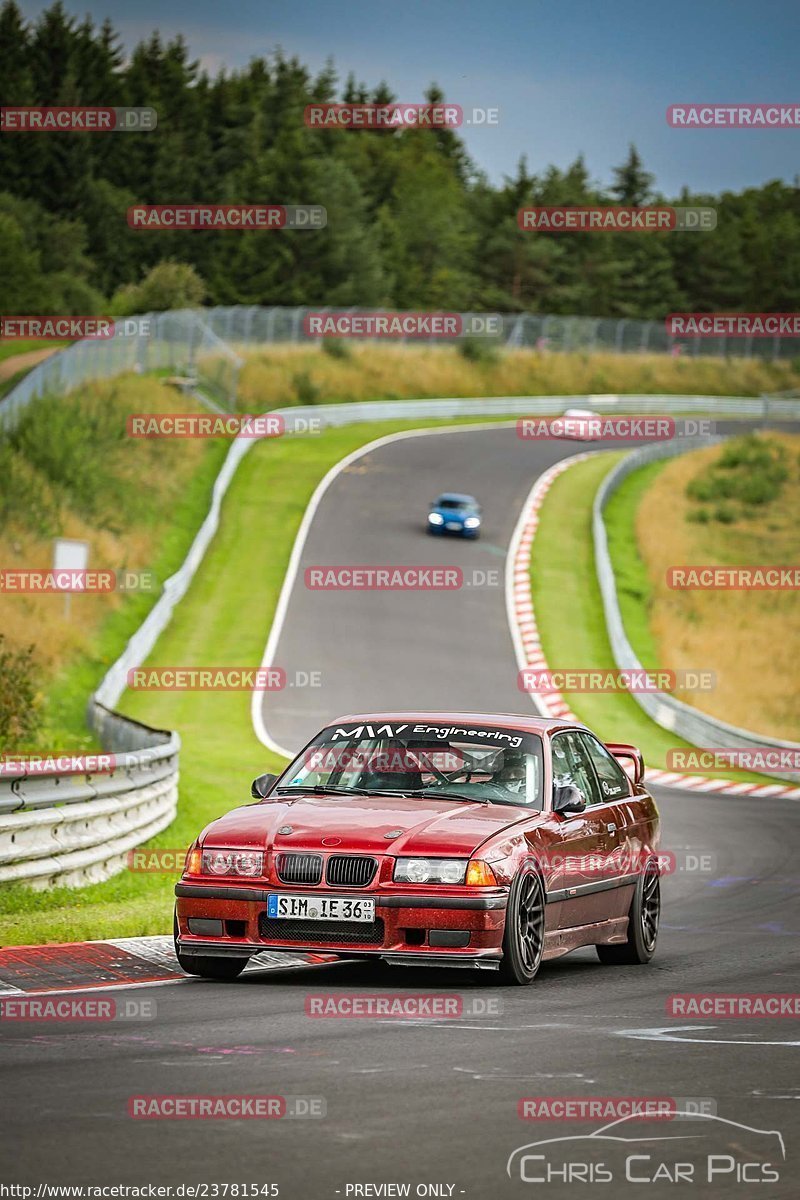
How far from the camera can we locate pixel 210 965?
32.2 feet

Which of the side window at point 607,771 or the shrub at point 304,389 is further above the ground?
the shrub at point 304,389

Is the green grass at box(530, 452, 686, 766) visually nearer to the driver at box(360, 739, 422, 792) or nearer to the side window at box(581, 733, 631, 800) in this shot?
the side window at box(581, 733, 631, 800)

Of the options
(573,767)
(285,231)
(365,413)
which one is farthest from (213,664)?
(285,231)

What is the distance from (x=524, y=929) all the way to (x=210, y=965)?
1688 mm

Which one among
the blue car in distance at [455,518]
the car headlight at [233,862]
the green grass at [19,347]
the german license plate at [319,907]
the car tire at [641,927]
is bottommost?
the blue car in distance at [455,518]

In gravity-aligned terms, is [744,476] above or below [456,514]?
above

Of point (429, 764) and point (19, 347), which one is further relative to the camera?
point (19, 347)

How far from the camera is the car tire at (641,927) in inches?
449

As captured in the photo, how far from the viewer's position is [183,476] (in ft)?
159

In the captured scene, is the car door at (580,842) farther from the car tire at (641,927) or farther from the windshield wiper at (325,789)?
the windshield wiper at (325,789)

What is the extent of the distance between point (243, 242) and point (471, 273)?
76.6 feet

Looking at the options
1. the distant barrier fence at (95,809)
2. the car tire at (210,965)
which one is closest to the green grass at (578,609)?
the distant barrier fence at (95,809)

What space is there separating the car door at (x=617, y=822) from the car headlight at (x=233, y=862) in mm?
2479

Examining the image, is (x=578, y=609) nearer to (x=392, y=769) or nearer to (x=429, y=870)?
(x=392, y=769)
